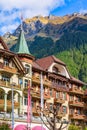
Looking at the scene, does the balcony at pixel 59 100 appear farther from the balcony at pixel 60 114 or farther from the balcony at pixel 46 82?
the balcony at pixel 46 82

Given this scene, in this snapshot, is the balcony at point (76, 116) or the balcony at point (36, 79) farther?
→ the balcony at point (76, 116)

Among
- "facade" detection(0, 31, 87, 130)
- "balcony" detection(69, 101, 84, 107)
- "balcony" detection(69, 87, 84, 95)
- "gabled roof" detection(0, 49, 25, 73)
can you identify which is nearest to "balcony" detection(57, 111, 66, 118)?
"facade" detection(0, 31, 87, 130)

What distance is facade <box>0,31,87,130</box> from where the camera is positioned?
62781 millimetres

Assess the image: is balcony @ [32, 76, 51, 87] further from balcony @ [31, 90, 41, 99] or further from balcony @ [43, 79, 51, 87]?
balcony @ [31, 90, 41, 99]

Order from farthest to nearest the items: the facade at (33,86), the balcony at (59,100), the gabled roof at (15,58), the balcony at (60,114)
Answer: the balcony at (59,100) < the balcony at (60,114) < the gabled roof at (15,58) < the facade at (33,86)

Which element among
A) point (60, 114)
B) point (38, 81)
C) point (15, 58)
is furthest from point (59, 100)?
point (15, 58)

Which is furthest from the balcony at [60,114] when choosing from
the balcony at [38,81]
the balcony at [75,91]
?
the balcony at [38,81]

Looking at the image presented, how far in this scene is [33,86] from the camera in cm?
7194

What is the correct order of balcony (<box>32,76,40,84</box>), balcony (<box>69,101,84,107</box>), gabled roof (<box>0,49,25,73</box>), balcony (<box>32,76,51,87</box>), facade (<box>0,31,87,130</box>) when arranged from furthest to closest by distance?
balcony (<box>69,101,84,107</box>) < balcony (<box>32,76,51,87</box>) < balcony (<box>32,76,40,84</box>) < gabled roof (<box>0,49,25,73</box>) < facade (<box>0,31,87,130</box>)

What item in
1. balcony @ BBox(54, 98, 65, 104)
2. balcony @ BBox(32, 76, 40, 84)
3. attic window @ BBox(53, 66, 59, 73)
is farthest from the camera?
attic window @ BBox(53, 66, 59, 73)

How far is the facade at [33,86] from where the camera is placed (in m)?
62.8

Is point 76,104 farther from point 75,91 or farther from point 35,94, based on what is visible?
point 35,94

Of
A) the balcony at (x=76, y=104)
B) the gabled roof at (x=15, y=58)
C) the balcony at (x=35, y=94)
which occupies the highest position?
the gabled roof at (x=15, y=58)

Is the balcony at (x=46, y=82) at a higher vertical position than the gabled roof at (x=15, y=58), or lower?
→ lower
